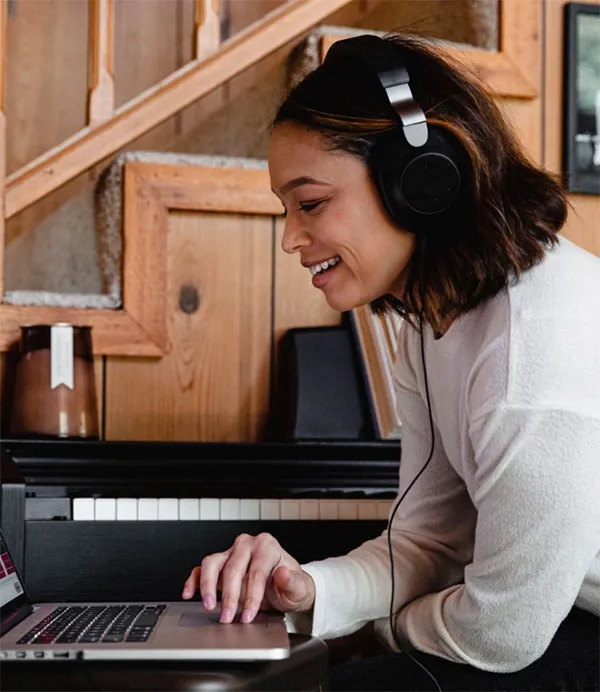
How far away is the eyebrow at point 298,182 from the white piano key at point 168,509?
1.85 feet

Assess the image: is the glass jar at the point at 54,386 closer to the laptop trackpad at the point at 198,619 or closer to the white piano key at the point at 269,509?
the white piano key at the point at 269,509

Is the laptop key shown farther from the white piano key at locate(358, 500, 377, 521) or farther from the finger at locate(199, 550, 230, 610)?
the white piano key at locate(358, 500, 377, 521)

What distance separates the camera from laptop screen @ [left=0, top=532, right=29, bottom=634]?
103 centimetres

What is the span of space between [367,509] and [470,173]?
67 cm

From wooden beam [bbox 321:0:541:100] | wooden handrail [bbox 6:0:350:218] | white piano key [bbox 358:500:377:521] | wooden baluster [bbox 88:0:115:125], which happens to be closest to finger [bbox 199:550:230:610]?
white piano key [bbox 358:500:377:521]

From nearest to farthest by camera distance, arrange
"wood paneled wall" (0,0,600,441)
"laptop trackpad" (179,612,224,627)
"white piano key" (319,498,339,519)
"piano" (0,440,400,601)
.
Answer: "laptop trackpad" (179,612,224,627), "piano" (0,440,400,601), "white piano key" (319,498,339,519), "wood paneled wall" (0,0,600,441)

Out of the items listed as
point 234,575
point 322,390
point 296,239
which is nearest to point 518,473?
point 234,575

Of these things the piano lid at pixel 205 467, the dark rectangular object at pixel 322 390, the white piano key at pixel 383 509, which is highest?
the dark rectangular object at pixel 322 390

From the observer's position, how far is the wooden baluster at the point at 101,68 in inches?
79.0

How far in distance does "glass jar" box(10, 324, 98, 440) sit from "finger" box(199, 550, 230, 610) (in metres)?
0.73

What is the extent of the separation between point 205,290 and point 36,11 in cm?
64

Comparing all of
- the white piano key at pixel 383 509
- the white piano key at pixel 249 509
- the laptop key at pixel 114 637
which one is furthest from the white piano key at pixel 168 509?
the laptop key at pixel 114 637

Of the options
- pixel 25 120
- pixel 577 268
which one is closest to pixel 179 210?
pixel 25 120

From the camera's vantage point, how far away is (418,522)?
138cm
